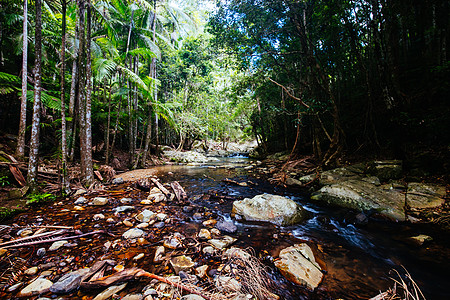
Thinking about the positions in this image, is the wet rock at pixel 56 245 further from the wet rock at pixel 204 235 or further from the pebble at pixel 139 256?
the wet rock at pixel 204 235

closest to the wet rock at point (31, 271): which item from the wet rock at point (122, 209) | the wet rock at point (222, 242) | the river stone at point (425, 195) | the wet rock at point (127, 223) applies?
the wet rock at point (127, 223)

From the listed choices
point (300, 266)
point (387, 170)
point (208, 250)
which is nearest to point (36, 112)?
point (208, 250)

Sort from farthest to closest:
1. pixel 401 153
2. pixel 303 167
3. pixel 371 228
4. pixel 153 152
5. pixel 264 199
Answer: pixel 153 152 < pixel 303 167 < pixel 401 153 < pixel 264 199 < pixel 371 228

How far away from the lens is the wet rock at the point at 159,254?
2.36 m

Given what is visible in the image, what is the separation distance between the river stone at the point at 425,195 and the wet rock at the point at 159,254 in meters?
5.63

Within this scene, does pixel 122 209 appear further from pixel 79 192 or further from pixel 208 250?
pixel 208 250

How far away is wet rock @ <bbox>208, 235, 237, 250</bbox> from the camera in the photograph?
2.74 m

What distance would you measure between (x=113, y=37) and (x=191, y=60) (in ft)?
27.9

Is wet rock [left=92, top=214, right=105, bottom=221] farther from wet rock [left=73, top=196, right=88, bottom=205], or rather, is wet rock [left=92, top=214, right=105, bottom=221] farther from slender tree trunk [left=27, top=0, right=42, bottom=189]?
slender tree trunk [left=27, top=0, right=42, bottom=189]

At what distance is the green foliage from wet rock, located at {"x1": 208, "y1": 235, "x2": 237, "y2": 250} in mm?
4468

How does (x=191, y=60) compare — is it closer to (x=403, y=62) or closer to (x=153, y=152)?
(x=153, y=152)

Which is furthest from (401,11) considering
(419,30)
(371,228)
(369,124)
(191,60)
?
(191,60)

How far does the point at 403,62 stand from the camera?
22.8ft

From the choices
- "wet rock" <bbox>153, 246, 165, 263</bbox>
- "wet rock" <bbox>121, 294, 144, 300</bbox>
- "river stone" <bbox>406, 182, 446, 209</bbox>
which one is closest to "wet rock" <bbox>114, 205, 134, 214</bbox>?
"wet rock" <bbox>153, 246, 165, 263</bbox>
